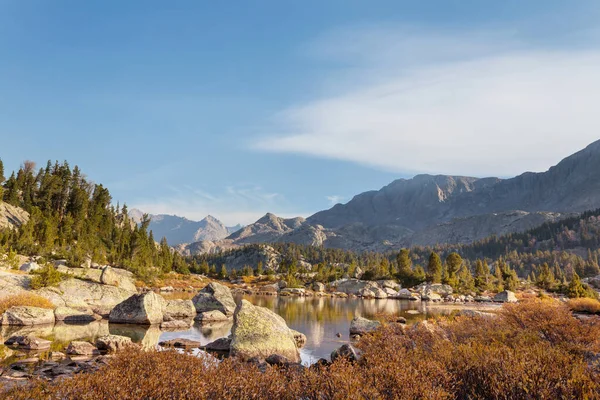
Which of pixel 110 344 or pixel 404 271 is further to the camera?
pixel 404 271

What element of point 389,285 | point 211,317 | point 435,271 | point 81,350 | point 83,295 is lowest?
point 389,285

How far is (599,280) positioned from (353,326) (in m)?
119

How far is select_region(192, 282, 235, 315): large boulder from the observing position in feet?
148

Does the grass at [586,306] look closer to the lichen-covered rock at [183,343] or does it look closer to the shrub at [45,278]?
the lichen-covered rock at [183,343]

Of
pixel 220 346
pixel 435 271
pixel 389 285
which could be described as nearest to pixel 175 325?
pixel 220 346

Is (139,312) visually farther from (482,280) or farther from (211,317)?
(482,280)

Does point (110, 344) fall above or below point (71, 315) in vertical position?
above

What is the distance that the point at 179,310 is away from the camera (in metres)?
40.0

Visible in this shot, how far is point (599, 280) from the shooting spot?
382ft

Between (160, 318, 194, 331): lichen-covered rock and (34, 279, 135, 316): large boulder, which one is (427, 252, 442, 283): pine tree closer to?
(34, 279, 135, 316): large boulder

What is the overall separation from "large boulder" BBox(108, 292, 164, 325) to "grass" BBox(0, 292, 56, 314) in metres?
5.82

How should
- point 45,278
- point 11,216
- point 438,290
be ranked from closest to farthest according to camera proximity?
1. point 45,278
2. point 11,216
3. point 438,290

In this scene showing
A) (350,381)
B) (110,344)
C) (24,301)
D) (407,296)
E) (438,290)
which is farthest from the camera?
(438,290)

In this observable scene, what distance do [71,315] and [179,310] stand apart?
9.81 m
